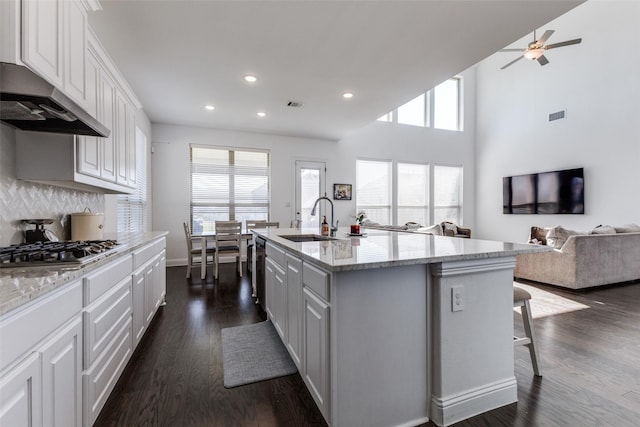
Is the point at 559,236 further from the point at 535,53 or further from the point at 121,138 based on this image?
the point at 121,138

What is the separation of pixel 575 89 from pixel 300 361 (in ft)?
25.2

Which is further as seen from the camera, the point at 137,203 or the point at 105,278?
the point at 137,203

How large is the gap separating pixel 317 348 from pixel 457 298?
791 millimetres

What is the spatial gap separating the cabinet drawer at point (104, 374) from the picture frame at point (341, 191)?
17.6 ft

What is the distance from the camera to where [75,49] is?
165cm

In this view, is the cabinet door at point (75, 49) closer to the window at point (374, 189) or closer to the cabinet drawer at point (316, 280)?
the cabinet drawer at point (316, 280)

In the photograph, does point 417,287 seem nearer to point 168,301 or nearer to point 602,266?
point 168,301

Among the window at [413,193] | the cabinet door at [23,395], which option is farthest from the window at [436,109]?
the cabinet door at [23,395]

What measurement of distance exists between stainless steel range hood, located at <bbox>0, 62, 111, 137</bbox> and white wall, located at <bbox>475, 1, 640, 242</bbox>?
7.68m

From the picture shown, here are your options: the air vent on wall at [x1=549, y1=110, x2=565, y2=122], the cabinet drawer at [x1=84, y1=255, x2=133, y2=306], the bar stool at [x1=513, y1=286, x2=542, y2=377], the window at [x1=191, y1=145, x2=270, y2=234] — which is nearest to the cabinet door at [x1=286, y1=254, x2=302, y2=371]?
the cabinet drawer at [x1=84, y1=255, x2=133, y2=306]

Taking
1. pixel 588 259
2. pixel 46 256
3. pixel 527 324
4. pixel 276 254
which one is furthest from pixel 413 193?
pixel 46 256

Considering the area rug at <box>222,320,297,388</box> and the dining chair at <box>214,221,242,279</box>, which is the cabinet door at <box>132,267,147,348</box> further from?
the dining chair at <box>214,221,242,279</box>

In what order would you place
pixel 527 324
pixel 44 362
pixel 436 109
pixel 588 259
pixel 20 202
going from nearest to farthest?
pixel 44 362 → pixel 20 202 → pixel 527 324 → pixel 588 259 → pixel 436 109

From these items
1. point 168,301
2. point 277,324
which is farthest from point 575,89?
point 168,301
